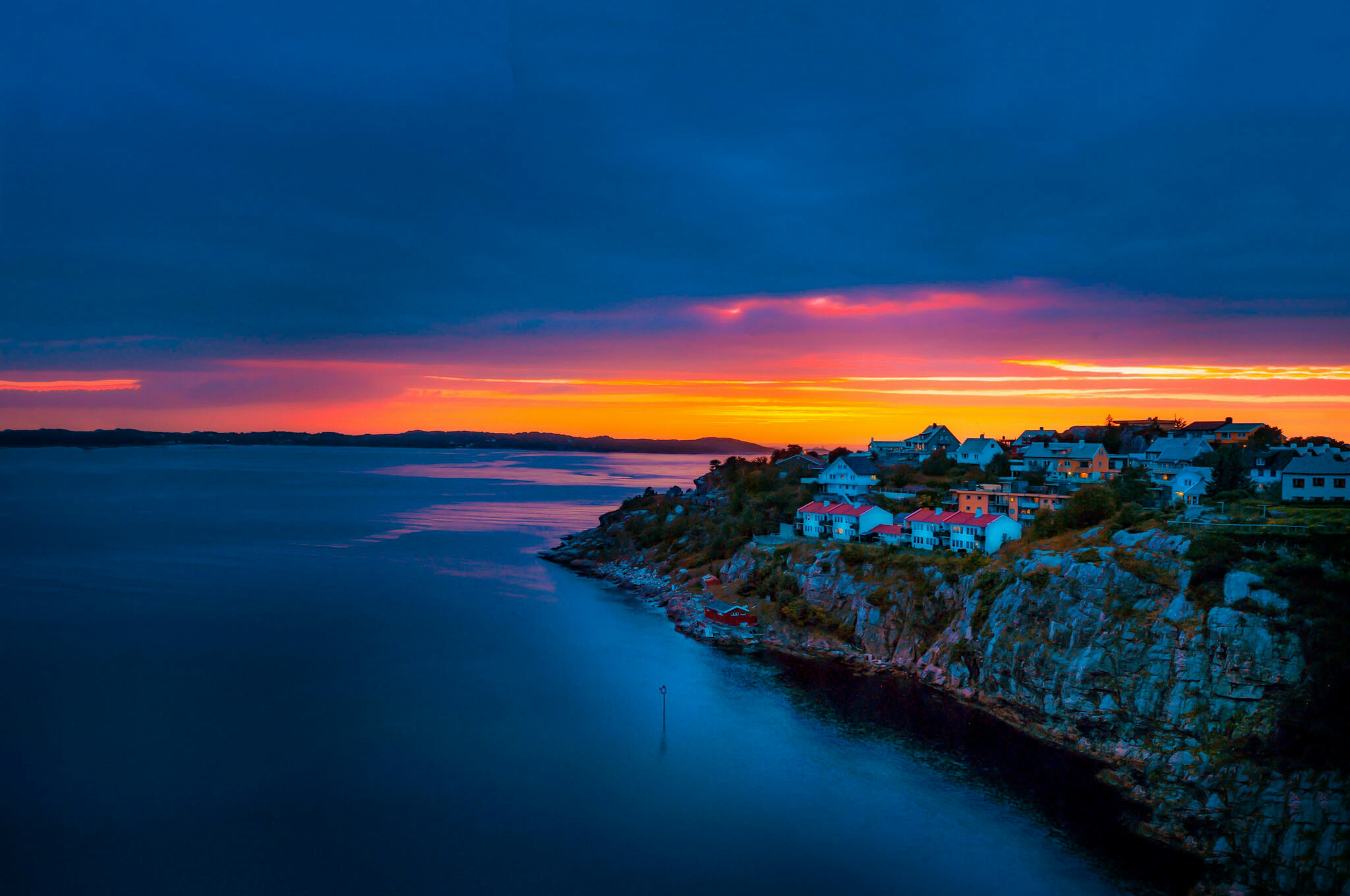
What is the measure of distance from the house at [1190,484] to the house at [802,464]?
25.1 meters

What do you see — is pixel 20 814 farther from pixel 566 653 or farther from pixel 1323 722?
A: pixel 1323 722

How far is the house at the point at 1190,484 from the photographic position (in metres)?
33.1

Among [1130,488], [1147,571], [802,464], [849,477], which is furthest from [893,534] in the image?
[802,464]

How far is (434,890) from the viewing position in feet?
47.7

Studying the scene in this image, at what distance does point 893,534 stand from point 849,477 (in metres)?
12.0

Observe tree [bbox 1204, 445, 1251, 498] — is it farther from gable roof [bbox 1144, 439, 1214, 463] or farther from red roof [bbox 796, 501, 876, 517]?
red roof [bbox 796, 501, 876, 517]

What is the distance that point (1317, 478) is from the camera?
28422 millimetres

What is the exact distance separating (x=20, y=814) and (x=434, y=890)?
1116cm

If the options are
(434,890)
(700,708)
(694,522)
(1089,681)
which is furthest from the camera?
(694,522)

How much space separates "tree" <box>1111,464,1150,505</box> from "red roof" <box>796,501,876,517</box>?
1110 centimetres

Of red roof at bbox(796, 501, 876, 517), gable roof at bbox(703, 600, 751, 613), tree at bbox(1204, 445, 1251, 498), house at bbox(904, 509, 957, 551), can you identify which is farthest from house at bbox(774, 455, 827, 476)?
tree at bbox(1204, 445, 1251, 498)

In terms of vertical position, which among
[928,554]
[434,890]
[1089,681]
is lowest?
[434,890]

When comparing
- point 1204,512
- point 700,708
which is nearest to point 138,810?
point 700,708

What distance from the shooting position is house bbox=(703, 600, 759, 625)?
33.4m
